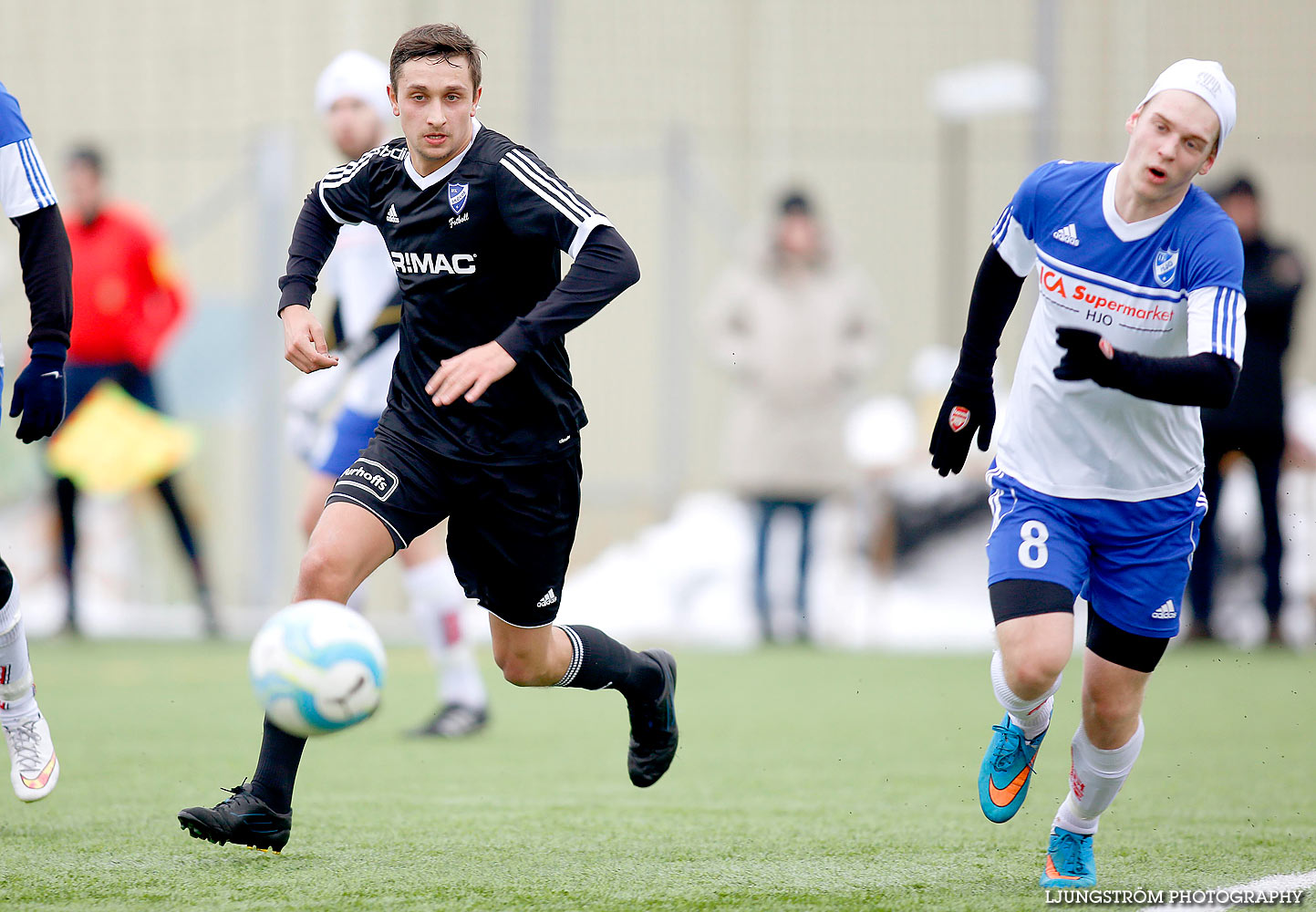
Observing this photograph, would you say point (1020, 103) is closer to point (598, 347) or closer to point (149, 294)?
point (598, 347)

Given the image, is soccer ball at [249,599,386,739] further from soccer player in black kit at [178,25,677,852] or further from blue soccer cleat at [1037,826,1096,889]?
blue soccer cleat at [1037,826,1096,889]

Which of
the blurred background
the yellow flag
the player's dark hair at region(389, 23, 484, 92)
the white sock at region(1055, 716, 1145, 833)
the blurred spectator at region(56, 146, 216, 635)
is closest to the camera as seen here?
the white sock at region(1055, 716, 1145, 833)

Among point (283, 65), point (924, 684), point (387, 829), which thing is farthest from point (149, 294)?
point (387, 829)

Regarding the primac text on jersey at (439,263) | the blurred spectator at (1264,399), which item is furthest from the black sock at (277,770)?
the blurred spectator at (1264,399)

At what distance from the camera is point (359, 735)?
23.5 feet

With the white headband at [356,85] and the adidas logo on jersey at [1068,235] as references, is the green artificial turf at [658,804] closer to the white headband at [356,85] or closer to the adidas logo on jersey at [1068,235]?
the adidas logo on jersey at [1068,235]

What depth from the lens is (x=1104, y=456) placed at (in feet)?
14.0

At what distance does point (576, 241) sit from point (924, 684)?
17.7 ft

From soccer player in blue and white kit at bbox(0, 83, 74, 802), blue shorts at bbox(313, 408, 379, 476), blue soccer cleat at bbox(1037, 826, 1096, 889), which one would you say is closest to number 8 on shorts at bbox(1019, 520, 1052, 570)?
blue soccer cleat at bbox(1037, 826, 1096, 889)

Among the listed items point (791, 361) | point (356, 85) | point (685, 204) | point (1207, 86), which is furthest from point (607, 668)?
point (685, 204)

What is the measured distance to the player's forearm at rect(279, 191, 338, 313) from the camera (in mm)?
4699

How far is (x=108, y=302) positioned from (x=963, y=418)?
747 centimetres

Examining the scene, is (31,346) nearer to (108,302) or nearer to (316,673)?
(316,673)

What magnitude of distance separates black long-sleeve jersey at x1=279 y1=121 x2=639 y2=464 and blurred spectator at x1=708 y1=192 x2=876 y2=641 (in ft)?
21.5
